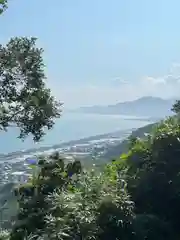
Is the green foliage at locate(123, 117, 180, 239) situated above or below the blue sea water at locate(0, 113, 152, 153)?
below

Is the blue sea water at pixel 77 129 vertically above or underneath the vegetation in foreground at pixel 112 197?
above

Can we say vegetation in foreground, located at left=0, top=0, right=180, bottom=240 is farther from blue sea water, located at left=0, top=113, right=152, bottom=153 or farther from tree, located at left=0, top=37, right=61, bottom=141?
blue sea water, located at left=0, top=113, right=152, bottom=153

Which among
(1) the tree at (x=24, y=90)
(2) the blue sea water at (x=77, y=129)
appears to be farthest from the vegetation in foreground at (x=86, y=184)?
(2) the blue sea water at (x=77, y=129)

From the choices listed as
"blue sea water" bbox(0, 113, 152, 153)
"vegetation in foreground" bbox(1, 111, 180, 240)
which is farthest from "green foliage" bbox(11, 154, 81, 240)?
"blue sea water" bbox(0, 113, 152, 153)

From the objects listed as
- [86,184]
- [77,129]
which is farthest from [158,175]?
[77,129]

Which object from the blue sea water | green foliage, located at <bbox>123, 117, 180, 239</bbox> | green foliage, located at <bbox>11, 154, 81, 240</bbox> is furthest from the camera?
the blue sea water

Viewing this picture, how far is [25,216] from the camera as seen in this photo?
8969 millimetres

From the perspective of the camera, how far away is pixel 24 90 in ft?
33.1

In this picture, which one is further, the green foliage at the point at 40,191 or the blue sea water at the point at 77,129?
the blue sea water at the point at 77,129

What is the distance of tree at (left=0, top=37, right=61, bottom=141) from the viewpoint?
987 centimetres

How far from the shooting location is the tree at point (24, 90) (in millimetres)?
9867

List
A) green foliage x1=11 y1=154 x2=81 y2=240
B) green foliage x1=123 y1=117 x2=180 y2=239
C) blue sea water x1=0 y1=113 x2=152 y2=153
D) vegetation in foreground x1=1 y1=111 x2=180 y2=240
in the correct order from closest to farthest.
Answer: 1. vegetation in foreground x1=1 y1=111 x2=180 y2=240
2. green foliage x1=11 y1=154 x2=81 y2=240
3. green foliage x1=123 y1=117 x2=180 y2=239
4. blue sea water x1=0 y1=113 x2=152 y2=153

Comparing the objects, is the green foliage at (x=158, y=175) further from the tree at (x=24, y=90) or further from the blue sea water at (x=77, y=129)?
the blue sea water at (x=77, y=129)

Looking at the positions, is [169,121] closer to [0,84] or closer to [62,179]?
[62,179]
